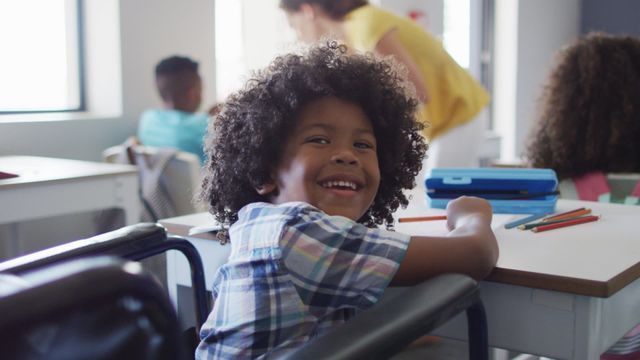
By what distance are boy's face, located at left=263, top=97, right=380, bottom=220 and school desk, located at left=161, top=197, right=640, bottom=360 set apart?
228 millimetres

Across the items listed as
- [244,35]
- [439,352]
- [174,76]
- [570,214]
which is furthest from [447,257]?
[244,35]

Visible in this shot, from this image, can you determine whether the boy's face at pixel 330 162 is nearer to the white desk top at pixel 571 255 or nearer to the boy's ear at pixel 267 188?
the boy's ear at pixel 267 188

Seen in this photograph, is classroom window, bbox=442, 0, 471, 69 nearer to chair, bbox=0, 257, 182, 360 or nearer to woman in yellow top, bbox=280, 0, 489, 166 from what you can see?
woman in yellow top, bbox=280, 0, 489, 166

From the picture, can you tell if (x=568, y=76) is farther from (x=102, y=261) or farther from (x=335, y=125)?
(x=102, y=261)

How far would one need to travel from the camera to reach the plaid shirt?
93 cm

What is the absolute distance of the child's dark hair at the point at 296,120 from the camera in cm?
116

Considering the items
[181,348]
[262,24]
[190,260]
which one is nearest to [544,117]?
[190,260]

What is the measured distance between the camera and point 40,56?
314cm

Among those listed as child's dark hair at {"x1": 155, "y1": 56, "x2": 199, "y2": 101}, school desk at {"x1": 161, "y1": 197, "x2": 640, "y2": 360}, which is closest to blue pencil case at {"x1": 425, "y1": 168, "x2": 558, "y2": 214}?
school desk at {"x1": 161, "y1": 197, "x2": 640, "y2": 360}

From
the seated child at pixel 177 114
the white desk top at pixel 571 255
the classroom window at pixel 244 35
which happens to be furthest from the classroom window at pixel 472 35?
the white desk top at pixel 571 255

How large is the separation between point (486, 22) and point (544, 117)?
4.10 meters

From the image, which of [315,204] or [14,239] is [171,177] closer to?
[14,239]

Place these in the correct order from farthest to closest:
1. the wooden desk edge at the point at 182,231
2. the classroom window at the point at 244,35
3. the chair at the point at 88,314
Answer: the classroom window at the point at 244,35
the wooden desk edge at the point at 182,231
the chair at the point at 88,314

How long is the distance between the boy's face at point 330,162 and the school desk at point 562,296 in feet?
0.75
